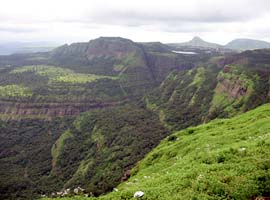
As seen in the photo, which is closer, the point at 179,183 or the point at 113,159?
the point at 179,183

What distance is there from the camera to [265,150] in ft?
95.8

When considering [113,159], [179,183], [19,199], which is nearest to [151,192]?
[179,183]

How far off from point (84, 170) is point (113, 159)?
16.6 meters

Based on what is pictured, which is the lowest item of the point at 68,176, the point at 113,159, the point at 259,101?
the point at 68,176

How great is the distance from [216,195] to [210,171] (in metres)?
3.77

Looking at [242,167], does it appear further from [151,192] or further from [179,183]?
[151,192]

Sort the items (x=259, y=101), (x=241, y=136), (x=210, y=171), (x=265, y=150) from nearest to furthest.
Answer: (x=210, y=171) < (x=265, y=150) < (x=241, y=136) < (x=259, y=101)

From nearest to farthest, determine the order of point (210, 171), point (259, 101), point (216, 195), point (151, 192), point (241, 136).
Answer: point (216, 195)
point (151, 192)
point (210, 171)
point (241, 136)
point (259, 101)

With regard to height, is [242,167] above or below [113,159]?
above

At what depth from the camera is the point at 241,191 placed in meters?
23.0

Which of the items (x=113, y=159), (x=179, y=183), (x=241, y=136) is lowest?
(x=113, y=159)

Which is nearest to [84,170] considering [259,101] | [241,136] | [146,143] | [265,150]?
[146,143]

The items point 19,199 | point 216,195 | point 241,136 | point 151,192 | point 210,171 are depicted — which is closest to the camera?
point 216,195

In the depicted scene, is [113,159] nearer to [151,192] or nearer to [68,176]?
[68,176]
